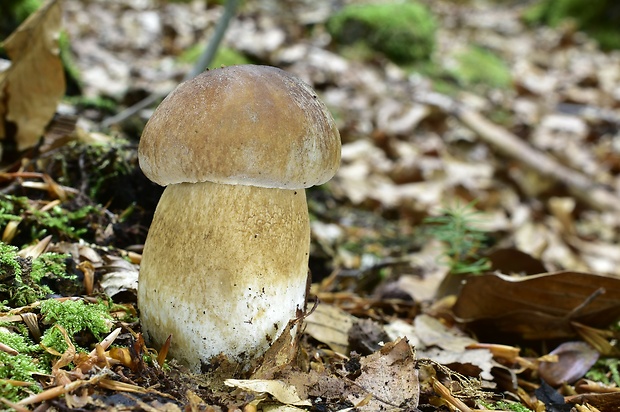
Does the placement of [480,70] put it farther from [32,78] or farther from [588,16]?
[32,78]

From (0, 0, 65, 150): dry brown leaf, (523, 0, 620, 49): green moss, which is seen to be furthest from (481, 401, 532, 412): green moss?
(523, 0, 620, 49): green moss

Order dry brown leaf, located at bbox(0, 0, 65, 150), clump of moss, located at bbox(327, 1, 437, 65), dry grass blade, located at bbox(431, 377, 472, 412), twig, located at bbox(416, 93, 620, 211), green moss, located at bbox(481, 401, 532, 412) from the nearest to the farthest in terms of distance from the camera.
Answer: dry grass blade, located at bbox(431, 377, 472, 412) → green moss, located at bbox(481, 401, 532, 412) → dry brown leaf, located at bbox(0, 0, 65, 150) → twig, located at bbox(416, 93, 620, 211) → clump of moss, located at bbox(327, 1, 437, 65)

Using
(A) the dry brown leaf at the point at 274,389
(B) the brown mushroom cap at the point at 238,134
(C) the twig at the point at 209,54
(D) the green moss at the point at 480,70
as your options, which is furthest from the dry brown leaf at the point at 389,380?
(D) the green moss at the point at 480,70

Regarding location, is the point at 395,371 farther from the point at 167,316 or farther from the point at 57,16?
the point at 57,16

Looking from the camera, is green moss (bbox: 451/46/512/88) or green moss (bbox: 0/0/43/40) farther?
green moss (bbox: 451/46/512/88)

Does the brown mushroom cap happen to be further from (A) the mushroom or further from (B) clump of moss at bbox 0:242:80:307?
(B) clump of moss at bbox 0:242:80:307

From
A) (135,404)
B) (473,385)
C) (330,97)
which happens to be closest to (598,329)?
(473,385)

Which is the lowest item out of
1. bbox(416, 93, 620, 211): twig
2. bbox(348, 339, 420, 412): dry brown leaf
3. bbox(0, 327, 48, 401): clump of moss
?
bbox(416, 93, 620, 211): twig
